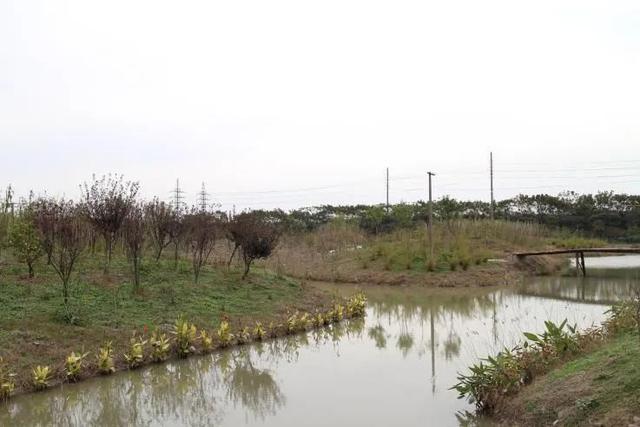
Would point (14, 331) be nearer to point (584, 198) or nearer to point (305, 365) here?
point (305, 365)

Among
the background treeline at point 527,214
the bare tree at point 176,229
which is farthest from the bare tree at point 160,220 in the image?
the background treeline at point 527,214

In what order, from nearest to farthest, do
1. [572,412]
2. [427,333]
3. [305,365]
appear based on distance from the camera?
1. [572,412]
2. [305,365]
3. [427,333]

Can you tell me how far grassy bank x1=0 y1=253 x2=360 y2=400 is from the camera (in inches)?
307

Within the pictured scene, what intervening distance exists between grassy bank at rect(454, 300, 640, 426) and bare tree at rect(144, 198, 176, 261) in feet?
→ 32.5

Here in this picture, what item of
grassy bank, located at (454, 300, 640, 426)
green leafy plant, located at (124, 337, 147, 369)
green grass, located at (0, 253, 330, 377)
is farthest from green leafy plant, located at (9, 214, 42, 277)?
grassy bank, located at (454, 300, 640, 426)

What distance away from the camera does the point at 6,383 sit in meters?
6.50

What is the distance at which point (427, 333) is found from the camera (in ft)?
35.8

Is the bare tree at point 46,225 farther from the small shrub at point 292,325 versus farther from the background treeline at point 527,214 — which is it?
the background treeline at point 527,214

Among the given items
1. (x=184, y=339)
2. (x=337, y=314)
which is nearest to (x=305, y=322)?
(x=337, y=314)

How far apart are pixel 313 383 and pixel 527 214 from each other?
139 feet

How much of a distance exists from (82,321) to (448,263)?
596 inches

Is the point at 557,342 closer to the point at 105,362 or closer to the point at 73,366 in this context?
the point at 105,362

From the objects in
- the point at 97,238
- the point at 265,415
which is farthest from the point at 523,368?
the point at 97,238

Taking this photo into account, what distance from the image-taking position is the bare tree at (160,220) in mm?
14125
